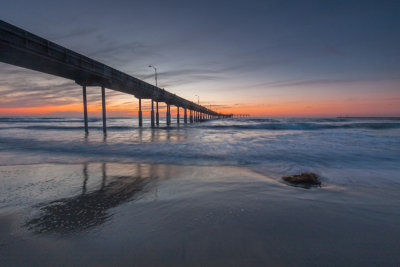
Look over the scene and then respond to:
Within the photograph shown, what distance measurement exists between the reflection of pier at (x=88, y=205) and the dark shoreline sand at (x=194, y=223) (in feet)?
0.05

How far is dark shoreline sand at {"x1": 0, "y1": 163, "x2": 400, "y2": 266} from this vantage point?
1.94 metres

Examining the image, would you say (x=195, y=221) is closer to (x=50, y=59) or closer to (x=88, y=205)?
(x=88, y=205)

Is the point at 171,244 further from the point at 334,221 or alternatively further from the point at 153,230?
the point at 334,221

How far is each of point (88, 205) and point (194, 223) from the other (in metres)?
1.95

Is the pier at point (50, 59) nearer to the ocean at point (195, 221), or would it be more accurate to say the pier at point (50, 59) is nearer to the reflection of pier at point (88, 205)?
the ocean at point (195, 221)

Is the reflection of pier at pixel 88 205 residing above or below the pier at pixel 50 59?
below

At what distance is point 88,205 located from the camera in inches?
126

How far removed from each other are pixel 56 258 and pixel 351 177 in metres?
6.82

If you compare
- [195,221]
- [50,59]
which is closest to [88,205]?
[195,221]

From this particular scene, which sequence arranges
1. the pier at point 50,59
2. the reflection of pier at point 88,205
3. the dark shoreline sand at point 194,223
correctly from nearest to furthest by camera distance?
the dark shoreline sand at point 194,223
the reflection of pier at point 88,205
the pier at point 50,59

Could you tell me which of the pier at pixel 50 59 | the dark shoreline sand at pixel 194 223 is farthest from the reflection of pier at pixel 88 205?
the pier at pixel 50 59

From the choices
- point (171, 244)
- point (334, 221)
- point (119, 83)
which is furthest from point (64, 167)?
point (119, 83)

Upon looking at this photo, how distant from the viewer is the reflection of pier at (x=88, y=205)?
8.34 ft

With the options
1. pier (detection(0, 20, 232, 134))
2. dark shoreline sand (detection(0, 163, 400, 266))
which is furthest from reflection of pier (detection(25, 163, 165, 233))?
pier (detection(0, 20, 232, 134))
